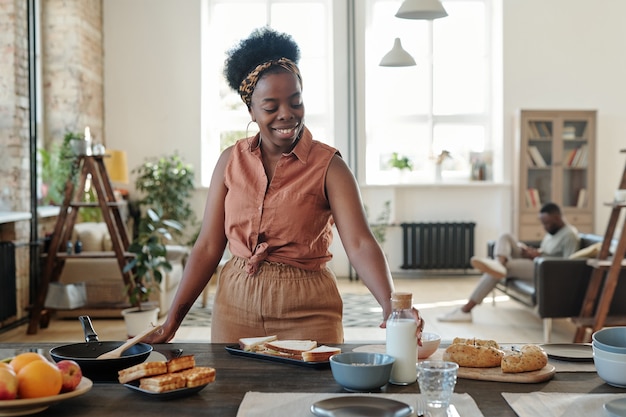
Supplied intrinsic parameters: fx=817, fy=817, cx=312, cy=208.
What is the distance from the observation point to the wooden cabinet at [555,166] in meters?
9.16

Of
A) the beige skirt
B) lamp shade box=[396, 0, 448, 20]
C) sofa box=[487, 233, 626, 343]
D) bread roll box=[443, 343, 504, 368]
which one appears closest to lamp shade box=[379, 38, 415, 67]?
lamp shade box=[396, 0, 448, 20]

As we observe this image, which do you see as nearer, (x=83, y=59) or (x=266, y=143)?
(x=266, y=143)

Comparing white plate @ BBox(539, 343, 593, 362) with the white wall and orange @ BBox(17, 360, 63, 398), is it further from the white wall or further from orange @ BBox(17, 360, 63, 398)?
the white wall

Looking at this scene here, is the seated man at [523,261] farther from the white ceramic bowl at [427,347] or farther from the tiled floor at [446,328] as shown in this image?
the white ceramic bowl at [427,347]

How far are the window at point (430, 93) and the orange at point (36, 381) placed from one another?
826 cm

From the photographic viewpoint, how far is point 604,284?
5238 millimetres

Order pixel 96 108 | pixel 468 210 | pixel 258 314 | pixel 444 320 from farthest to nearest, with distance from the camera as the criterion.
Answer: pixel 468 210 < pixel 96 108 < pixel 444 320 < pixel 258 314

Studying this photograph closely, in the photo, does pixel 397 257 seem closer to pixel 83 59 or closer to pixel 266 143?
pixel 83 59

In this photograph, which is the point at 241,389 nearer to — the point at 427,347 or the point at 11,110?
the point at 427,347

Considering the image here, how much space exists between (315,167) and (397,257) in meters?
7.46

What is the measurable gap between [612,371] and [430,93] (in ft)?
27.0

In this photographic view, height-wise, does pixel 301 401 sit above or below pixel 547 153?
below

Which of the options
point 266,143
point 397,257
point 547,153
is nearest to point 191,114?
point 397,257

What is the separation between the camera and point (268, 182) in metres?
2.29
